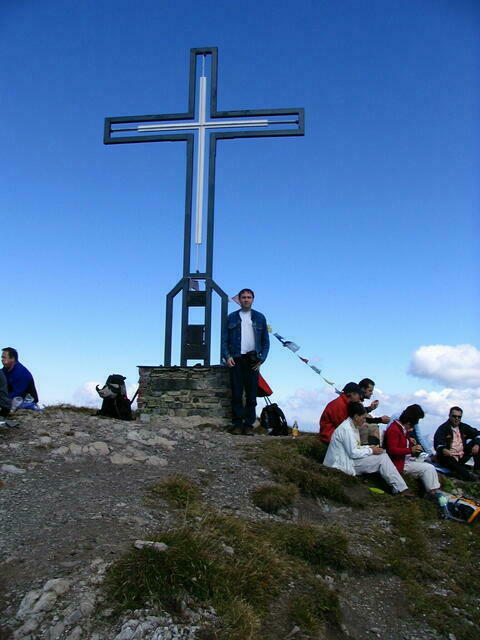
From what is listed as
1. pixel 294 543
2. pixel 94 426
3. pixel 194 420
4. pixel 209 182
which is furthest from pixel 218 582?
pixel 209 182

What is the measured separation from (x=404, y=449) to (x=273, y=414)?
117 inches

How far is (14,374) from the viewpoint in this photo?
9.83 m

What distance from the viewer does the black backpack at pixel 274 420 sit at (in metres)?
10.8

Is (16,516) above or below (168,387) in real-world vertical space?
below

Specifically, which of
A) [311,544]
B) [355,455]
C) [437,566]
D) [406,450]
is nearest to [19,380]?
[355,455]

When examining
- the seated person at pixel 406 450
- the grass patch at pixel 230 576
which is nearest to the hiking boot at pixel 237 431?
the seated person at pixel 406 450

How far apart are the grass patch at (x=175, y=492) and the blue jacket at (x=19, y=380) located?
4.41 m

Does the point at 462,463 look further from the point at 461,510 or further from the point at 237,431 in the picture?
the point at 237,431

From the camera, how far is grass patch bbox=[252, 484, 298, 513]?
6.57 m

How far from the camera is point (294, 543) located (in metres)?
5.62

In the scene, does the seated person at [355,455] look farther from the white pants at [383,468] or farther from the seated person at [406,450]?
the seated person at [406,450]

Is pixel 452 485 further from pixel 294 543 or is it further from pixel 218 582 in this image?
pixel 218 582

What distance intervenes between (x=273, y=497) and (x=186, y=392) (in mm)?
4300

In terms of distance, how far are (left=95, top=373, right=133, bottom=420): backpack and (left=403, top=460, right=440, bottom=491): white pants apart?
481cm
